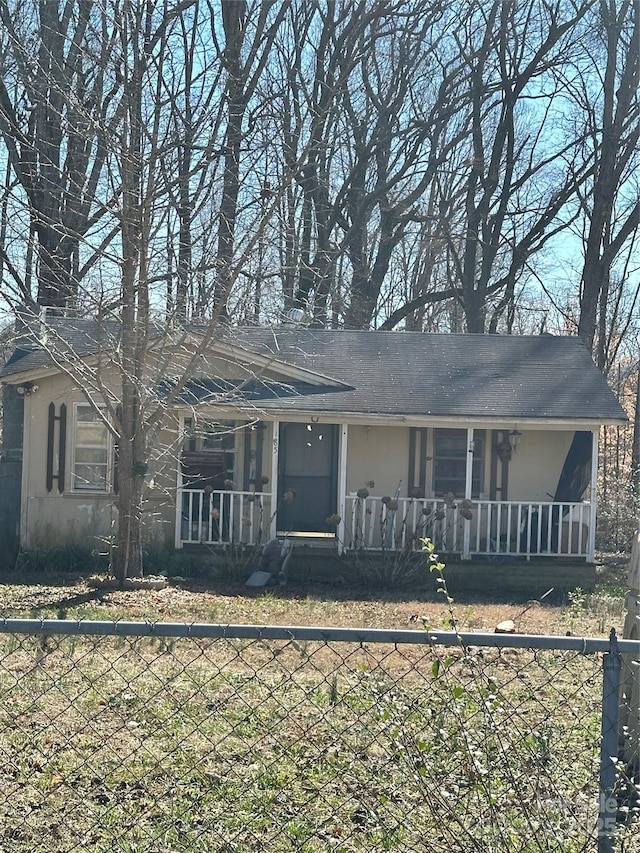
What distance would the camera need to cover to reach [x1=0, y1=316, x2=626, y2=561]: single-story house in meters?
15.2

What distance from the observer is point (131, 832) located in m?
4.50

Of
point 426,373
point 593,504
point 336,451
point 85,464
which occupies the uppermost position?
point 426,373

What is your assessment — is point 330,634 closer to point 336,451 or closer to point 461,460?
point 461,460

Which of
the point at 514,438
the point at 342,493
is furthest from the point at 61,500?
the point at 514,438

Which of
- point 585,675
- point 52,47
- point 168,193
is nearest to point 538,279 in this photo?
point 52,47

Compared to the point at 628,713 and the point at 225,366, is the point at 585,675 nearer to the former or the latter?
the point at 628,713

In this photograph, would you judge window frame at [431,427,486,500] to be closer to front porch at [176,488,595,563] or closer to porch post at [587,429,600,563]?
front porch at [176,488,595,563]

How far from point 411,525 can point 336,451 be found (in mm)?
2541

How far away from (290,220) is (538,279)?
1561 cm

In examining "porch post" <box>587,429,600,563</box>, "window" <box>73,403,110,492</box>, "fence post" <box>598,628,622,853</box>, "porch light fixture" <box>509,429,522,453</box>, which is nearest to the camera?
"fence post" <box>598,628,622,853</box>

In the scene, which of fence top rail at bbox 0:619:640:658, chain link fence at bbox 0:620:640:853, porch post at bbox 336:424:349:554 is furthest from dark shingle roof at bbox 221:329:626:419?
fence top rail at bbox 0:619:640:658

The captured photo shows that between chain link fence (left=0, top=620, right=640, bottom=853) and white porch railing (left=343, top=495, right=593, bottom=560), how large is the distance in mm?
7188

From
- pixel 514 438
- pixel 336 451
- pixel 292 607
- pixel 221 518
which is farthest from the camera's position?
pixel 336 451

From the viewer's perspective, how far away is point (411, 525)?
606 inches
